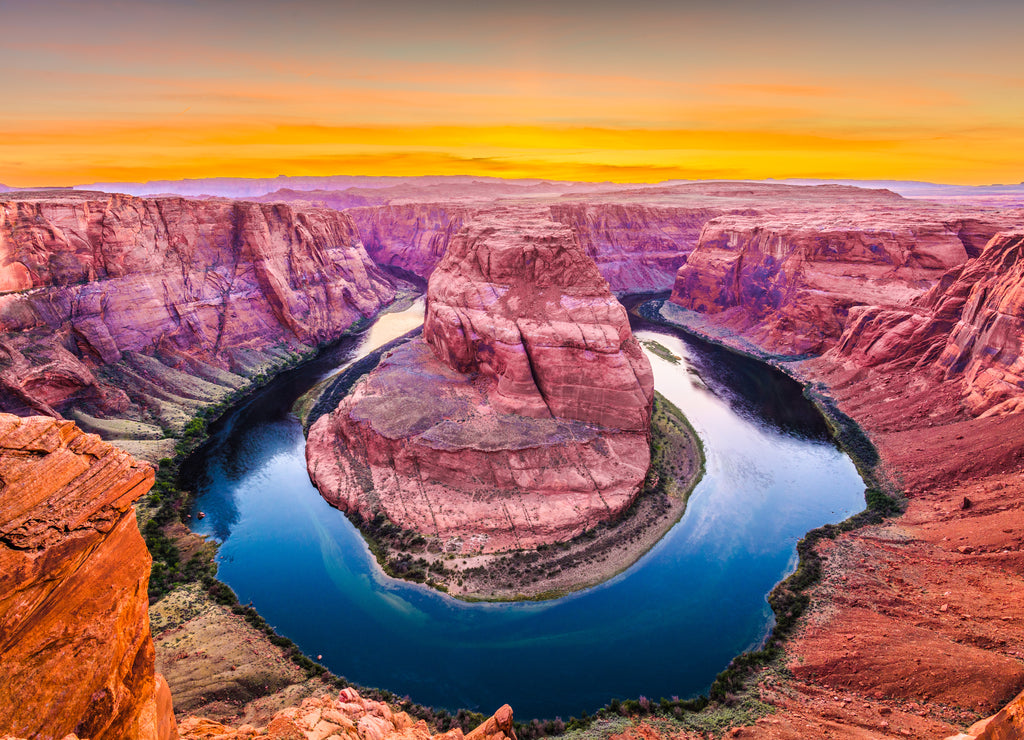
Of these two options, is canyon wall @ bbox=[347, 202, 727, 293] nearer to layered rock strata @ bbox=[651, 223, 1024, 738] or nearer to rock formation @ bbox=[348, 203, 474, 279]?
rock formation @ bbox=[348, 203, 474, 279]

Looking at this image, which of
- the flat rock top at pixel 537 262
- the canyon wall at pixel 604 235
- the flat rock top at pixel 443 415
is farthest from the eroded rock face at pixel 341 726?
the canyon wall at pixel 604 235

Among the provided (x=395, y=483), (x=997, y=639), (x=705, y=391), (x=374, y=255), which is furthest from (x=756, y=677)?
(x=374, y=255)

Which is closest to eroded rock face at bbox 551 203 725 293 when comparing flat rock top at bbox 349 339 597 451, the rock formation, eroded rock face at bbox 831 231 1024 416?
the rock formation

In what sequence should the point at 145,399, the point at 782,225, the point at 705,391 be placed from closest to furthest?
1. the point at 145,399
2. the point at 705,391
3. the point at 782,225

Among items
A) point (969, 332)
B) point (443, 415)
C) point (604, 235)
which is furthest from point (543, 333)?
point (604, 235)

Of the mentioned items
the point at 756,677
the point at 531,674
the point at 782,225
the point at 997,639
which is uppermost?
the point at 782,225

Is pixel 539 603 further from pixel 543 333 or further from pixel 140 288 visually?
pixel 140 288

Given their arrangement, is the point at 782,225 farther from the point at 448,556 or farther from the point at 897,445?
the point at 448,556
